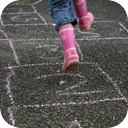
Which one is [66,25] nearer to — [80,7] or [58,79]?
[80,7]

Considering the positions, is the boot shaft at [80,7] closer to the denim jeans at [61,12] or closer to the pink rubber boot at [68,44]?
the denim jeans at [61,12]

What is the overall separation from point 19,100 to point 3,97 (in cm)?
20

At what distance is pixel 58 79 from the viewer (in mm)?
2443

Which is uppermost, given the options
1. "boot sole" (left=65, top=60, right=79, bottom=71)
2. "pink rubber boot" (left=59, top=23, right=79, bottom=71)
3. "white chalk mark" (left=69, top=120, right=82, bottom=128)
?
"pink rubber boot" (left=59, top=23, right=79, bottom=71)

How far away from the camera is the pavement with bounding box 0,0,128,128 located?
1.88m

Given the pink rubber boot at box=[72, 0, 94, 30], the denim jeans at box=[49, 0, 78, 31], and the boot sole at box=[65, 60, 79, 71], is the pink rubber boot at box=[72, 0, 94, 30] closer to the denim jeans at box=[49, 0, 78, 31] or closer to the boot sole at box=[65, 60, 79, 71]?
the denim jeans at box=[49, 0, 78, 31]

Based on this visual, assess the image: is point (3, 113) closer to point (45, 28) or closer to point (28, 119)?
→ point (28, 119)

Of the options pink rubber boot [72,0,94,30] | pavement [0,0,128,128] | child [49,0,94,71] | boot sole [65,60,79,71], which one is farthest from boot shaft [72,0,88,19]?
pavement [0,0,128,128]

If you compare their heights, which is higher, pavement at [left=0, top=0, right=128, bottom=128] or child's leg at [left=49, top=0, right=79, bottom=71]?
child's leg at [left=49, top=0, right=79, bottom=71]

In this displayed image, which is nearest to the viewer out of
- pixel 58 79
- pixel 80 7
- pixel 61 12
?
pixel 61 12

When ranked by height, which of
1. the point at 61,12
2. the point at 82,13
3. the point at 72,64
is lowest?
the point at 72,64

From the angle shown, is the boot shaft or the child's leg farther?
the boot shaft

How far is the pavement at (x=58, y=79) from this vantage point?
6.17ft

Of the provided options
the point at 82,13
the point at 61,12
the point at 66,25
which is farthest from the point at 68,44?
the point at 82,13
